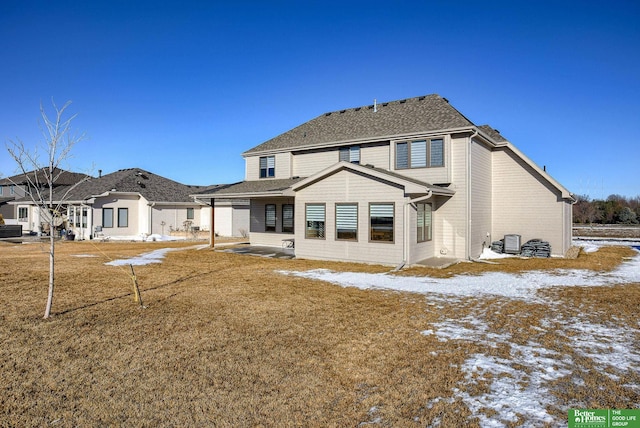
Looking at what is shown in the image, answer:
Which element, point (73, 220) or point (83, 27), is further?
point (73, 220)

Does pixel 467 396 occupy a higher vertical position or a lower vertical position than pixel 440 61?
A: lower

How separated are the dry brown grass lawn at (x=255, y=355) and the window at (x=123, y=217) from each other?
19.3 m

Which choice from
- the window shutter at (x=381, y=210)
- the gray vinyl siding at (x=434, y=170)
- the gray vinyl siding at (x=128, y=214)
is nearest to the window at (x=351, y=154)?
the gray vinyl siding at (x=434, y=170)

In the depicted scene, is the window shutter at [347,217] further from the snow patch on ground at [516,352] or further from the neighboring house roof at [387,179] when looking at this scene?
the snow patch on ground at [516,352]

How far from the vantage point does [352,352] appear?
5.33m

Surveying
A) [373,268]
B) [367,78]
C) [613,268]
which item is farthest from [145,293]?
[367,78]

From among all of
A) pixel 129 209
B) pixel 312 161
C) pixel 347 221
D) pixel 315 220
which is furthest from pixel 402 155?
pixel 129 209

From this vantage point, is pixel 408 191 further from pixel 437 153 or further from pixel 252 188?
pixel 252 188

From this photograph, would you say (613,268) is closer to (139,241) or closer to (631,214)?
(139,241)

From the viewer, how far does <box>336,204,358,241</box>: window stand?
14805mm

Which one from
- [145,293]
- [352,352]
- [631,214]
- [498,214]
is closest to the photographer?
[352,352]

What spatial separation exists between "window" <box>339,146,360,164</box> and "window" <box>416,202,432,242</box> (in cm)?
425

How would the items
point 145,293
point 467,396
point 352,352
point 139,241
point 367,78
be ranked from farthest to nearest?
1. point 139,241
2. point 367,78
3. point 145,293
4. point 352,352
5. point 467,396

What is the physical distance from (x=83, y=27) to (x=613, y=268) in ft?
74.8
